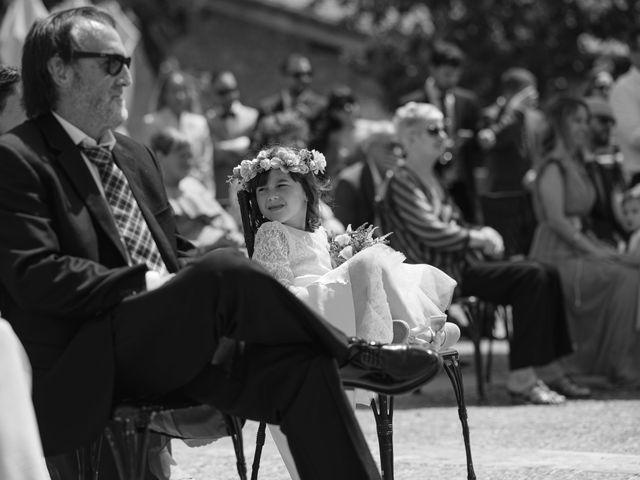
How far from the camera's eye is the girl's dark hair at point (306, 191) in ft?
19.4

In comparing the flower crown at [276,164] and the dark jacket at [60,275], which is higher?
the flower crown at [276,164]

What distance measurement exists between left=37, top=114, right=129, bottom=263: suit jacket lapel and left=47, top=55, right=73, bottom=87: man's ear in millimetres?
197

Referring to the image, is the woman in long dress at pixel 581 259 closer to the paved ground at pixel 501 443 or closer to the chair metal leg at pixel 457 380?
the paved ground at pixel 501 443

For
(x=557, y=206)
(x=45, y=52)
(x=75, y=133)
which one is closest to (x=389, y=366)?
(x=75, y=133)

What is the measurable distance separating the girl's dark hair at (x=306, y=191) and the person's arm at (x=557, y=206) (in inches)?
159

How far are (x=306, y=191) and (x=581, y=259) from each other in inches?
173

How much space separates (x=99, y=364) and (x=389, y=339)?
4.06 feet

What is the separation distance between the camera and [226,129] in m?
12.1

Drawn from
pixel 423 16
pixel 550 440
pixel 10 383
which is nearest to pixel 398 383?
pixel 10 383

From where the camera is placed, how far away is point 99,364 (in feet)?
14.8

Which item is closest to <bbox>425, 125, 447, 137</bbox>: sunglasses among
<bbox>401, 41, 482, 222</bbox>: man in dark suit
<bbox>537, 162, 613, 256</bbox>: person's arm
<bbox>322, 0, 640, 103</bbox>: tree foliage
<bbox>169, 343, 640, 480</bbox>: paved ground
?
<bbox>537, 162, 613, 256</bbox>: person's arm

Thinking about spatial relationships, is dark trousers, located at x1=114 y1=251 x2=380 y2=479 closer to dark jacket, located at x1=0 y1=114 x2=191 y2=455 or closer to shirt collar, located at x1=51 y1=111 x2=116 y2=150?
dark jacket, located at x1=0 y1=114 x2=191 y2=455

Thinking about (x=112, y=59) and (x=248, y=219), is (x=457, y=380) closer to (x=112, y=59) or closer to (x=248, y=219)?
(x=248, y=219)

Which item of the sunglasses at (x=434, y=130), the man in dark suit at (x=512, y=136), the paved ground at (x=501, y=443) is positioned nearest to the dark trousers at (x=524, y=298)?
the paved ground at (x=501, y=443)
